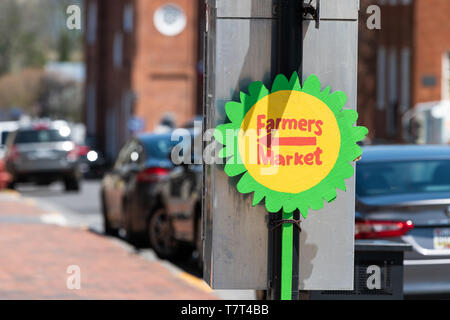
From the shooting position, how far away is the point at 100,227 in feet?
57.3

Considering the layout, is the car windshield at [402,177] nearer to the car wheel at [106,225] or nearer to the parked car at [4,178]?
the car wheel at [106,225]

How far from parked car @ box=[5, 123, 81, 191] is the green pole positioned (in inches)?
967

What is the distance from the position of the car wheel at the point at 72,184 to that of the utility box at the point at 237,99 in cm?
2474

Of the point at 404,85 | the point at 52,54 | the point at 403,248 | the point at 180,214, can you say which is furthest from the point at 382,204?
the point at 52,54

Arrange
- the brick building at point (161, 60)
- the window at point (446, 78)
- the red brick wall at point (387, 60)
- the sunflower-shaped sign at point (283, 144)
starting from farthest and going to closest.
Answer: the brick building at point (161, 60) < the red brick wall at point (387, 60) < the window at point (446, 78) < the sunflower-shaped sign at point (283, 144)

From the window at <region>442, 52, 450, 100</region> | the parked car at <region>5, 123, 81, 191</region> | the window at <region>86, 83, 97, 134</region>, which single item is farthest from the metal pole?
the window at <region>86, 83, 97, 134</region>

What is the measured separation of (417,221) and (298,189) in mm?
3549

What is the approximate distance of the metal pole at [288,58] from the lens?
14.2ft

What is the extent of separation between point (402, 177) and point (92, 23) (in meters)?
52.2

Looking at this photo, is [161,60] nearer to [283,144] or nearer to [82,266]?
[82,266]

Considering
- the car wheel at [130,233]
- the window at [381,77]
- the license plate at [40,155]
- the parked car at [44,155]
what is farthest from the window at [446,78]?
the car wheel at [130,233]

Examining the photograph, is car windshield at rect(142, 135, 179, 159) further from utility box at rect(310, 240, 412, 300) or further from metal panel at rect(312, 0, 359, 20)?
metal panel at rect(312, 0, 359, 20)

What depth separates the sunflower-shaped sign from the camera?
170 inches
